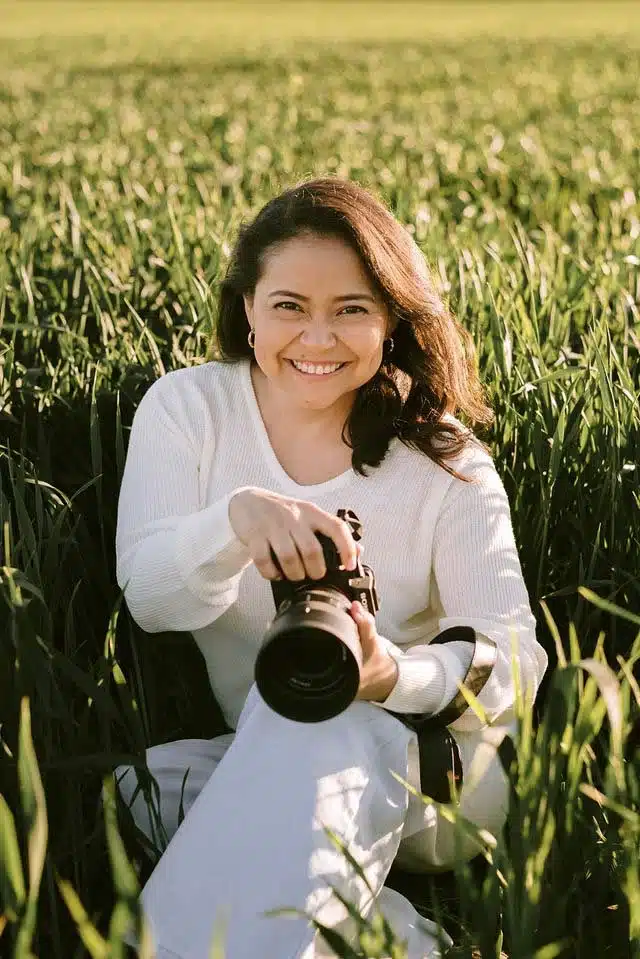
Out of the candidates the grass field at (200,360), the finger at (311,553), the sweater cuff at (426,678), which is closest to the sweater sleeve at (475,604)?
the sweater cuff at (426,678)

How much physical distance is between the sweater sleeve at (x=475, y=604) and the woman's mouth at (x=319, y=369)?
0.25m

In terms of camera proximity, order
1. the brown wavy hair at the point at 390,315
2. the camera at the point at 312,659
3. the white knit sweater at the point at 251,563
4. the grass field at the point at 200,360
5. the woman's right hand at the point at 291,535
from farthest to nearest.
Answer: the brown wavy hair at the point at 390,315 < the white knit sweater at the point at 251,563 < the woman's right hand at the point at 291,535 < the camera at the point at 312,659 < the grass field at the point at 200,360

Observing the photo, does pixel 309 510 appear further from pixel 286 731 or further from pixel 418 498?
pixel 418 498

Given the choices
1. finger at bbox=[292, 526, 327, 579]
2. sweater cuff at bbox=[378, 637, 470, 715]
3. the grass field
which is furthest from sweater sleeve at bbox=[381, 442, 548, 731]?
finger at bbox=[292, 526, 327, 579]

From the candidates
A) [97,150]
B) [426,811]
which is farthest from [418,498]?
[97,150]

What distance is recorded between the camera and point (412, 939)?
1.74 meters

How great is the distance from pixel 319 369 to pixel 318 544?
0.50m

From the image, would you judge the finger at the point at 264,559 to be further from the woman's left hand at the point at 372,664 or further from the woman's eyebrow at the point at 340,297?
the woman's eyebrow at the point at 340,297

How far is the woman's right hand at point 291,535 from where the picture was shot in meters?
1.70

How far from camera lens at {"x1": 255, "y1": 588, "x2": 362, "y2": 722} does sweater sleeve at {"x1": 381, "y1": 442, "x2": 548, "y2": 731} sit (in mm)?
207

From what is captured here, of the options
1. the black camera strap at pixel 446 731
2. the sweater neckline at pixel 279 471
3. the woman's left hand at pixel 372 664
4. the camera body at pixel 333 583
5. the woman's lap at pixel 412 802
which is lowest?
the woman's lap at pixel 412 802

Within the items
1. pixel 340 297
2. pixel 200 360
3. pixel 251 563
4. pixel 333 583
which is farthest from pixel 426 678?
pixel 200 360

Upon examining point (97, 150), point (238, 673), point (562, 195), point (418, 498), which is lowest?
point (238, 673)

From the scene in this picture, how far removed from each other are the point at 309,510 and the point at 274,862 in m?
0.42
